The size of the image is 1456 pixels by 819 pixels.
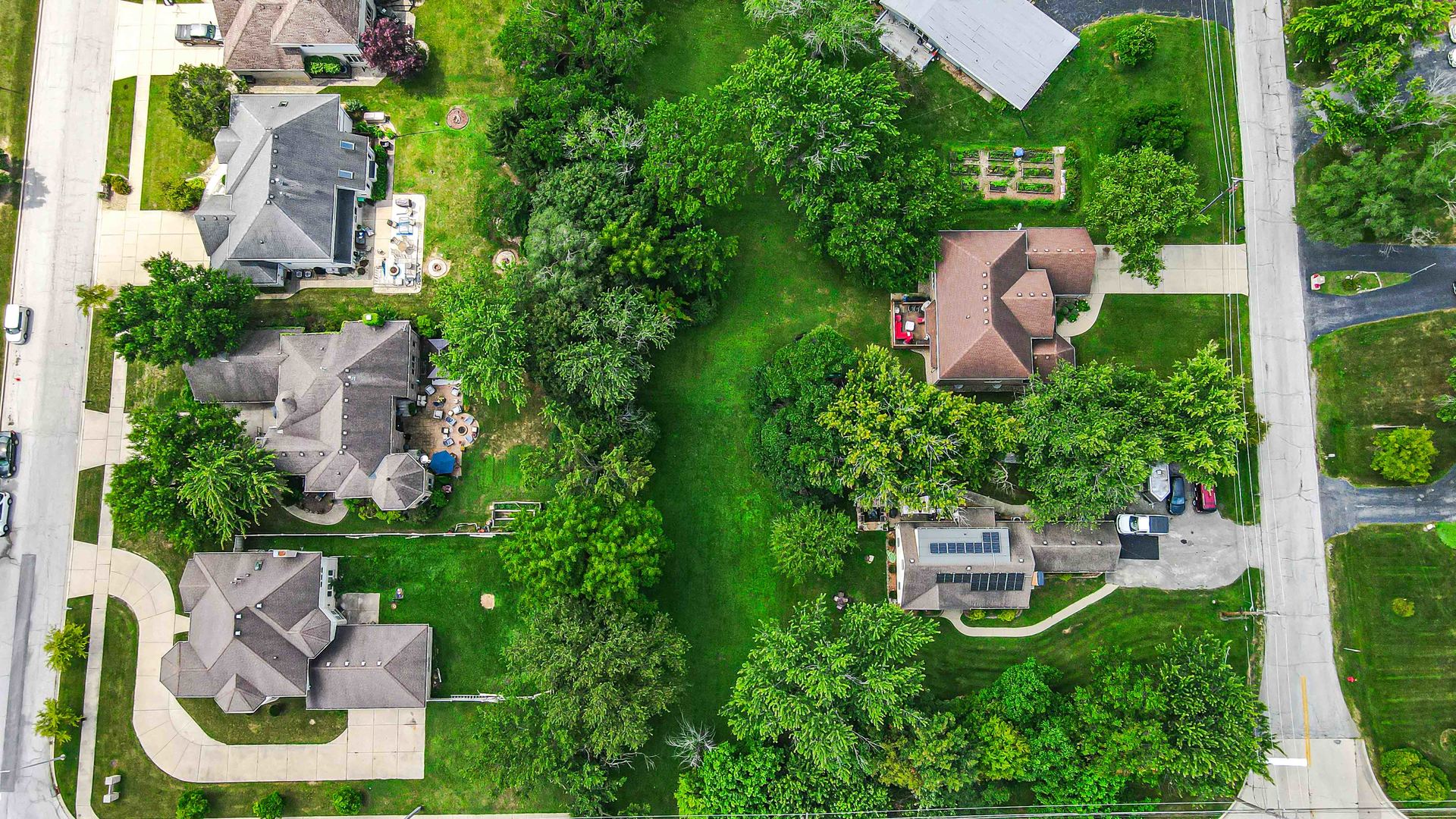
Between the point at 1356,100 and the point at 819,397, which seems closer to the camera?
the point at 819,397

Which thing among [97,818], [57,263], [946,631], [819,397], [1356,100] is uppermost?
[1356,100]

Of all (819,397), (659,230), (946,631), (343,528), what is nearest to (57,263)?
(343,528)

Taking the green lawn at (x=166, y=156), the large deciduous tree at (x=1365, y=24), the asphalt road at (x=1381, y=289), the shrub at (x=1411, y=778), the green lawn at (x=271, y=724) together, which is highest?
the large deciduous tree at (x=1365, y=24)

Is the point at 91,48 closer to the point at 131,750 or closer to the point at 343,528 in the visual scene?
the point at 343,528

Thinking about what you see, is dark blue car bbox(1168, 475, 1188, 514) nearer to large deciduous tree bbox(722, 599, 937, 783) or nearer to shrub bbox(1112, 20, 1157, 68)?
large deciduous tree bbox(722, 599, 937, 783)

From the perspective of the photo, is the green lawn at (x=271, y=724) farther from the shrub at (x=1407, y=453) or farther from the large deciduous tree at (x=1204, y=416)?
the shrub at (x=1407, y=453)

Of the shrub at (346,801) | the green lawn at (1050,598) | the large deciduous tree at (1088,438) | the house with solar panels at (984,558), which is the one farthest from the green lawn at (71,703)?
the large deciduous tree at (1088,438)
